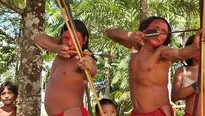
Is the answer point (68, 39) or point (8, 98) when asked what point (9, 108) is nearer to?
point (8, 98)

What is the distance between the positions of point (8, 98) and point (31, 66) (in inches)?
15.9

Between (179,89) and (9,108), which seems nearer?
(179,89)

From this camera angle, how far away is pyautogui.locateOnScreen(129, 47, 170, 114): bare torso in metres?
2.39

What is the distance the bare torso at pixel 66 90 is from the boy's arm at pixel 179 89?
Result: 1.97 feet

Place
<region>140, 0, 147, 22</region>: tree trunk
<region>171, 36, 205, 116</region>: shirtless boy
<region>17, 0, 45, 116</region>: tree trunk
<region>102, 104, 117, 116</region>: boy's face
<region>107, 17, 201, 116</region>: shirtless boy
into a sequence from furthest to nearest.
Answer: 1. <region>140, 0, 147, 22</region>: tree trunk
2. <region>17, 0, 45, 116</region>: tree trunk
3. <region>102, 104, 117, 116</region>: boy's face
4. <region>171, 36, 205, 116</region>: shirtless boy
5. <region>107, 17, 201, 116</region>: shirtless boy

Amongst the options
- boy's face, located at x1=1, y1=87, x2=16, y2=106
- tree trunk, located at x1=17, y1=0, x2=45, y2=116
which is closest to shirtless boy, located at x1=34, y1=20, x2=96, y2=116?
boy's face, located at x1=1, y1=87, x2=16, y2=106

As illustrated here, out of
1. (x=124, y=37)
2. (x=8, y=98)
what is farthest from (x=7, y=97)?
(x=124, y=37)

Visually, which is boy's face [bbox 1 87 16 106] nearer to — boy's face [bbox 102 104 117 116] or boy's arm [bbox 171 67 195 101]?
boy's face [bbox 102 104 117 116]

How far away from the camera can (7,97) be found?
135 inches

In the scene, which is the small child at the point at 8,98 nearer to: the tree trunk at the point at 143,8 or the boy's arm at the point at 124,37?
the boy's arm at the point at 124,37

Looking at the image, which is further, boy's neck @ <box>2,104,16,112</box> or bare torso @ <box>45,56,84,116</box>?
boy's neck @ <box>2,104,16,112</box>

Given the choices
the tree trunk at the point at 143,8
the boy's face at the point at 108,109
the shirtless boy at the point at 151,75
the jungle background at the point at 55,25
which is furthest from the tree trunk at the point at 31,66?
the tree trunk at the point at 143,8

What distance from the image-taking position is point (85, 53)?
1.98 m

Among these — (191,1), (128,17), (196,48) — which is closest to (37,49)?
(196,48)
